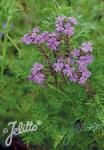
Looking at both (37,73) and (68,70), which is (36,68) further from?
(68,70)

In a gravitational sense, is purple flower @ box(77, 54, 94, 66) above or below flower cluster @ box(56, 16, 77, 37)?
below

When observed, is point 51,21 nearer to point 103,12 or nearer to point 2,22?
point 2,22

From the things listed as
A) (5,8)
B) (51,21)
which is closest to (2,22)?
(5,8)

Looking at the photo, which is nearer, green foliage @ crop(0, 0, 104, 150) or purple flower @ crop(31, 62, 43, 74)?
purple flower @ crop(31, 62, 43, 74)

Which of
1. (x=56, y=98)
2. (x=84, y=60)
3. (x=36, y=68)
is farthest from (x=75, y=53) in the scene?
(x=56, y=98)

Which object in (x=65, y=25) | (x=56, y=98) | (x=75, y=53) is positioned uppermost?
(x=65, y=25)

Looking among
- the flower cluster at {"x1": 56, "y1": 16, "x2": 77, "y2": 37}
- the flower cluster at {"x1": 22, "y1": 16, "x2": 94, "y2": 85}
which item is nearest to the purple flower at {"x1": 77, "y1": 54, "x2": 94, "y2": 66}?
the flower cluster at {"x1": 22, "y1": 16, "x2": 94, "y2": 85}

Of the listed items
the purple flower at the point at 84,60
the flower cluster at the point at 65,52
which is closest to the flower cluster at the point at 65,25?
the flower cluster at the point at 65,52

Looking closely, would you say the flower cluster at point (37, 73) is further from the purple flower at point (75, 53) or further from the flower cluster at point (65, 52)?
the purple flower at point (75, 53)

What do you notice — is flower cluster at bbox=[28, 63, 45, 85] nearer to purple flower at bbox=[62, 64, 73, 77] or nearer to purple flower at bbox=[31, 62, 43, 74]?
purple flower at bbox=[31, 62, 43, 74]
